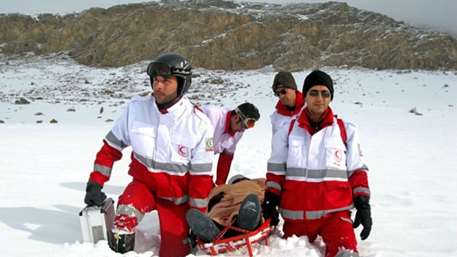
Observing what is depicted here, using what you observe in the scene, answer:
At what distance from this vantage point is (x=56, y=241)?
11.4ft

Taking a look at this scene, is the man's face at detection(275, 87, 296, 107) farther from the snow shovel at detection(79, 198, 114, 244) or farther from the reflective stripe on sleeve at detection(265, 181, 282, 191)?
the snow shovel at detection(79, 198, 114, 244)

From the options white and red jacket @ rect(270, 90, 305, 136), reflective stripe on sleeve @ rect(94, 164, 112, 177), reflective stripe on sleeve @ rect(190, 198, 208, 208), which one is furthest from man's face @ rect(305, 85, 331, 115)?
reflective stripe on sleeve @ rect(94, 164, 112, 177)

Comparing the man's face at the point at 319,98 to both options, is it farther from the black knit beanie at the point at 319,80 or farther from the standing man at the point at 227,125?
the standing man at the point at 227,125

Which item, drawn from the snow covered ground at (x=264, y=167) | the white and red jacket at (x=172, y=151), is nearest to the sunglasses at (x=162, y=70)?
the white and red jacket at (x=172, y=151)

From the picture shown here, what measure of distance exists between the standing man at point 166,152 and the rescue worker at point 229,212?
0.66 feet

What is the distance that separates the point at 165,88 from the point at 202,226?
3.29ft

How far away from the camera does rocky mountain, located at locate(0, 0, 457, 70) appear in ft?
113

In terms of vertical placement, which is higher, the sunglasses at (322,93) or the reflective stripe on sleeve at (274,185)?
the sunglasses at (322,93)

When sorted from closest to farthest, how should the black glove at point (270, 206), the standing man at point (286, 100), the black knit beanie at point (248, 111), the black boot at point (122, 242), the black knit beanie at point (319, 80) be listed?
the black boot at point (122, 242) < the black knit beanie at point (319, 80) < the black glove at point (270, 206) < the black knit beanie at point (248, 111) < the standing man at point (286, 100)

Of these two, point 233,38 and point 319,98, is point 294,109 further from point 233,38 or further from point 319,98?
point 233,38

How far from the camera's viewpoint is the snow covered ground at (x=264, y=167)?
3.56 metres

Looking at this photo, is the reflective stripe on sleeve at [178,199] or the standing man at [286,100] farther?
the standing man at [286,100]

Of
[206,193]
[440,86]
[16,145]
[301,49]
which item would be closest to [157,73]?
[206,193]

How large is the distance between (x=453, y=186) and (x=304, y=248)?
3.18 metres
